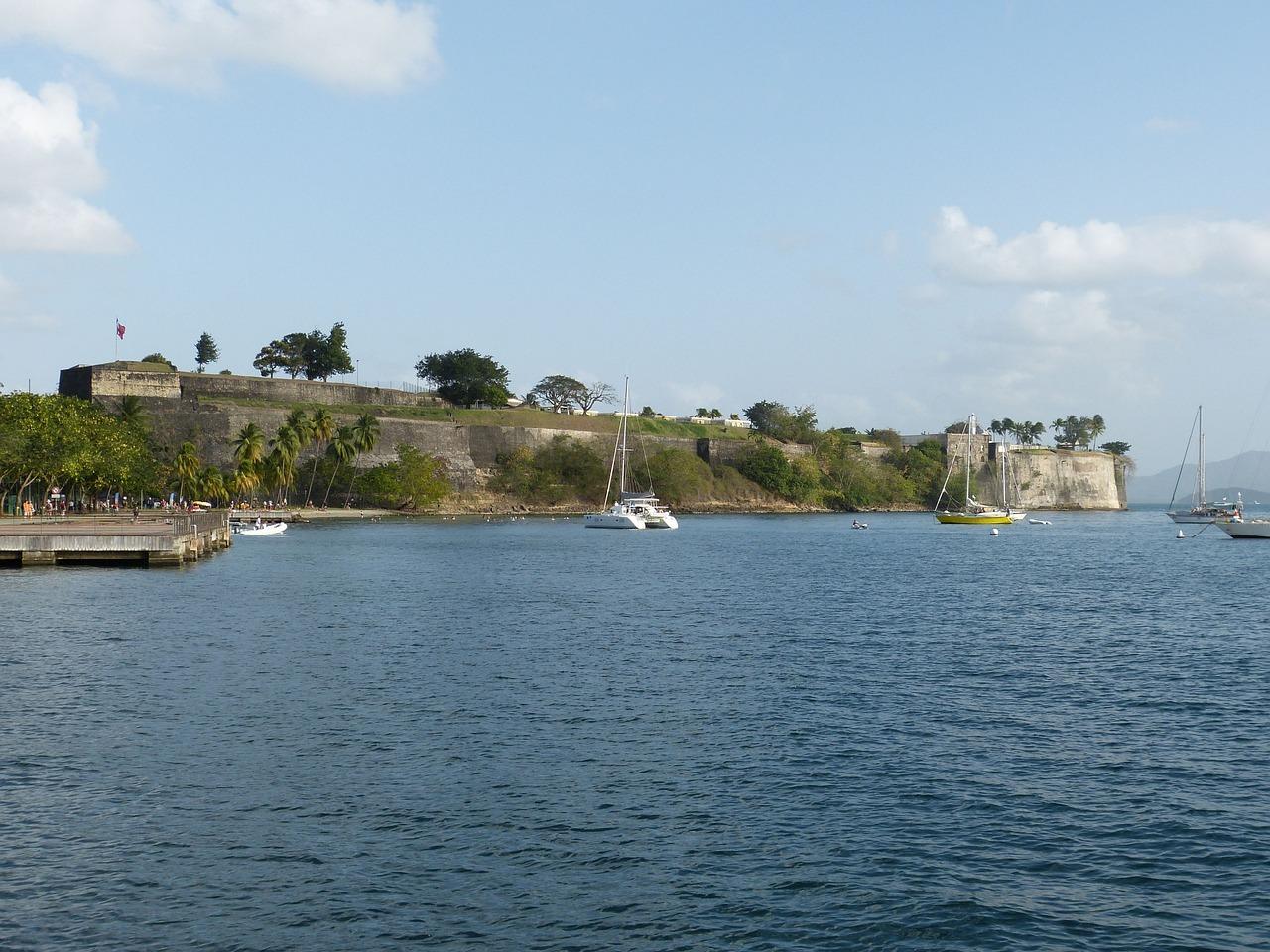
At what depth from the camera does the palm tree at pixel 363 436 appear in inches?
3743

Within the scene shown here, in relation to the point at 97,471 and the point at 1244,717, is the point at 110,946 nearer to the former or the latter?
the point at 1244,717

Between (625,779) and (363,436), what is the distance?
8432 cm

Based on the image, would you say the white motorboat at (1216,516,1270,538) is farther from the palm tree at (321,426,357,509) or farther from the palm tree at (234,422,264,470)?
the palm tree at (234,422,264,470)

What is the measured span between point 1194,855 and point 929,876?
2.95m

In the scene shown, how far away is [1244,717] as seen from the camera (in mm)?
18125

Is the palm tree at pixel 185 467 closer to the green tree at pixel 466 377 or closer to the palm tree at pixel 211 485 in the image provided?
the palm tree at pixel 211 485

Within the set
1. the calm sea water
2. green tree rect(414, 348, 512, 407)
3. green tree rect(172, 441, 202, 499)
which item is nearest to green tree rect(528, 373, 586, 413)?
green tree rect(414, 348, 512, 407)

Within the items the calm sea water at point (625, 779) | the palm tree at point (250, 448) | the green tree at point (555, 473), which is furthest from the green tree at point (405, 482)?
the calm sea water at point (625, 779)

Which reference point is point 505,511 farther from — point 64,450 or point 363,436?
point 64,450

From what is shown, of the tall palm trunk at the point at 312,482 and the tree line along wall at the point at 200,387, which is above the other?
the tree line along wall at the point at 200,387

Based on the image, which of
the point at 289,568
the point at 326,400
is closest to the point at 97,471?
the point at 289,568

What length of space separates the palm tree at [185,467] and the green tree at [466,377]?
1667 inches

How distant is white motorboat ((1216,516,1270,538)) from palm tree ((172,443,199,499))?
72123mm

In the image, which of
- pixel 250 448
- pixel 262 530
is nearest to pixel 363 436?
pixel 250 448
